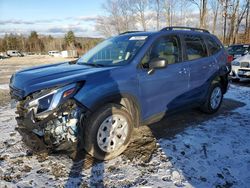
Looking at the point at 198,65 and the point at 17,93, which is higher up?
the point at 198,65

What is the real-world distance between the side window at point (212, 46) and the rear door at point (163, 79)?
44.7 inches

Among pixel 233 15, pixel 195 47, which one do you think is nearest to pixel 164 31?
pixel 195 47

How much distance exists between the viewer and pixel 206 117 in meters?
5.64

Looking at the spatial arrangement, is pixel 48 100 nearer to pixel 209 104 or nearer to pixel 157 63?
pixel 157 63

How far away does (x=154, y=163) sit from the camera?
11.9 ft

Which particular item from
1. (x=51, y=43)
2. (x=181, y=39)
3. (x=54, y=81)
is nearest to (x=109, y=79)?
(x=54, y=81)

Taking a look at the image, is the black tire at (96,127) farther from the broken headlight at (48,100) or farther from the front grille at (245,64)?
the front grille at (245,64)

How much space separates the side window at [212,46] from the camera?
5.50 m

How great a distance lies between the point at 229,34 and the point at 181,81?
37.3 meters

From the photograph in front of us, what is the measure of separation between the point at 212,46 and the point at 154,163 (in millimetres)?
3179

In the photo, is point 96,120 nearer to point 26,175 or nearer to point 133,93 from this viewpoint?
point 133,93

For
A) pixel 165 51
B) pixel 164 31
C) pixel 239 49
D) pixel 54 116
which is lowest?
pixel 54 116

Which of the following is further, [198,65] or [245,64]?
[245,64]

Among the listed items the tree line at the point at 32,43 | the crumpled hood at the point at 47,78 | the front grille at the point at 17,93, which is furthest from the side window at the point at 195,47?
the tree line at the point at 32,43
